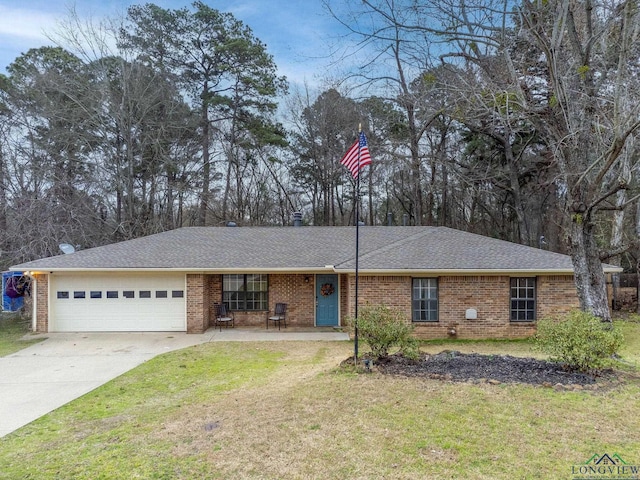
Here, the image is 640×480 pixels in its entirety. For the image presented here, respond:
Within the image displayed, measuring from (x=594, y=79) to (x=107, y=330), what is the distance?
1475cm

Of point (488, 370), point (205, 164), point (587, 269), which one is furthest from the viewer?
point (205, 164)

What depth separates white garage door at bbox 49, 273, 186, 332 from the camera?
39.3 ft

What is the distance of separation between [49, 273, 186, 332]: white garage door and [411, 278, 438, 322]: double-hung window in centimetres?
720

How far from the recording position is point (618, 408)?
16.3 feet

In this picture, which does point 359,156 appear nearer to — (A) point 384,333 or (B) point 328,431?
(A) point 384,333

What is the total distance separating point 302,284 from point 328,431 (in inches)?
333

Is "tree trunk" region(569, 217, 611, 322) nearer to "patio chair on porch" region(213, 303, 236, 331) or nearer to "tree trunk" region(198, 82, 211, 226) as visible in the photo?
"patio chair on porch" region(213, 303, 236, 331)

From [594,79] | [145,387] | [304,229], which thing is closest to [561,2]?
[594,79]

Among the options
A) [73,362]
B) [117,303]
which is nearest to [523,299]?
[73,362]

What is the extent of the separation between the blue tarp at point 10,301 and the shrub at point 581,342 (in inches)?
637

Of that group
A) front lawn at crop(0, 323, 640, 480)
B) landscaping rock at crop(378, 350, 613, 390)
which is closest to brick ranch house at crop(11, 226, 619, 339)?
landscaping rock at crop(378, 350, 613, 390)

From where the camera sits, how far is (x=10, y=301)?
13719 mm

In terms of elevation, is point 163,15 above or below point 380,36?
above

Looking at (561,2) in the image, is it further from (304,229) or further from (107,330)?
(107,330)
